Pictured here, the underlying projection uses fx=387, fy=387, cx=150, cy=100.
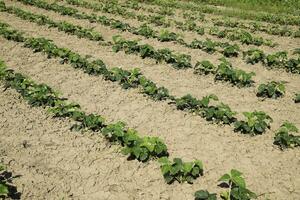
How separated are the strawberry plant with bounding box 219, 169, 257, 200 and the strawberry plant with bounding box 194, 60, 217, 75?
15.3 ft

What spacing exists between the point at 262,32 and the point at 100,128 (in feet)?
30.9

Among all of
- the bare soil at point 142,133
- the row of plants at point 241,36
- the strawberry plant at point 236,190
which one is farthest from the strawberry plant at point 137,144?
the row of plants at point 241,36

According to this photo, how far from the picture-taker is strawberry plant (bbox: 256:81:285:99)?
8.95 m

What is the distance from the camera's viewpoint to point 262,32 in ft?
48.5

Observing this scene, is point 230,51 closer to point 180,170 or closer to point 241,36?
point 241,36

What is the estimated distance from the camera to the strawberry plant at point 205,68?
33.1 feet

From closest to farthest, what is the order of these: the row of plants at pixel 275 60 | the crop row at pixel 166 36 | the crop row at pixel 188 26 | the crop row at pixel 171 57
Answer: the crop row at pixel 171 57 → the row of plants at pixel 275 60 → the crop row at pixel 166 36 → the crop row at pixel 188 26

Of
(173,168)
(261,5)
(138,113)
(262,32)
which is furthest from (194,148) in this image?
(261,5)

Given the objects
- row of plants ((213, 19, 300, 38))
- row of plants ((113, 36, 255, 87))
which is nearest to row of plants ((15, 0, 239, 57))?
row of plants ((113, 36, 255, 87))

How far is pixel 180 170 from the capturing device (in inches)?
244

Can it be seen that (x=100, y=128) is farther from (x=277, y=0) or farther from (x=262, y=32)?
(x=277, y=0)

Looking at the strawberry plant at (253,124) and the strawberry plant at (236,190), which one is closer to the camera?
the strawberry plant at (236,190)

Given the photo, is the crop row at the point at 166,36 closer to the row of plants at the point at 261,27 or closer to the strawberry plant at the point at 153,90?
the row of plants at the point at 261,27

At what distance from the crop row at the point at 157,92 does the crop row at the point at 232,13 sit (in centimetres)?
870
